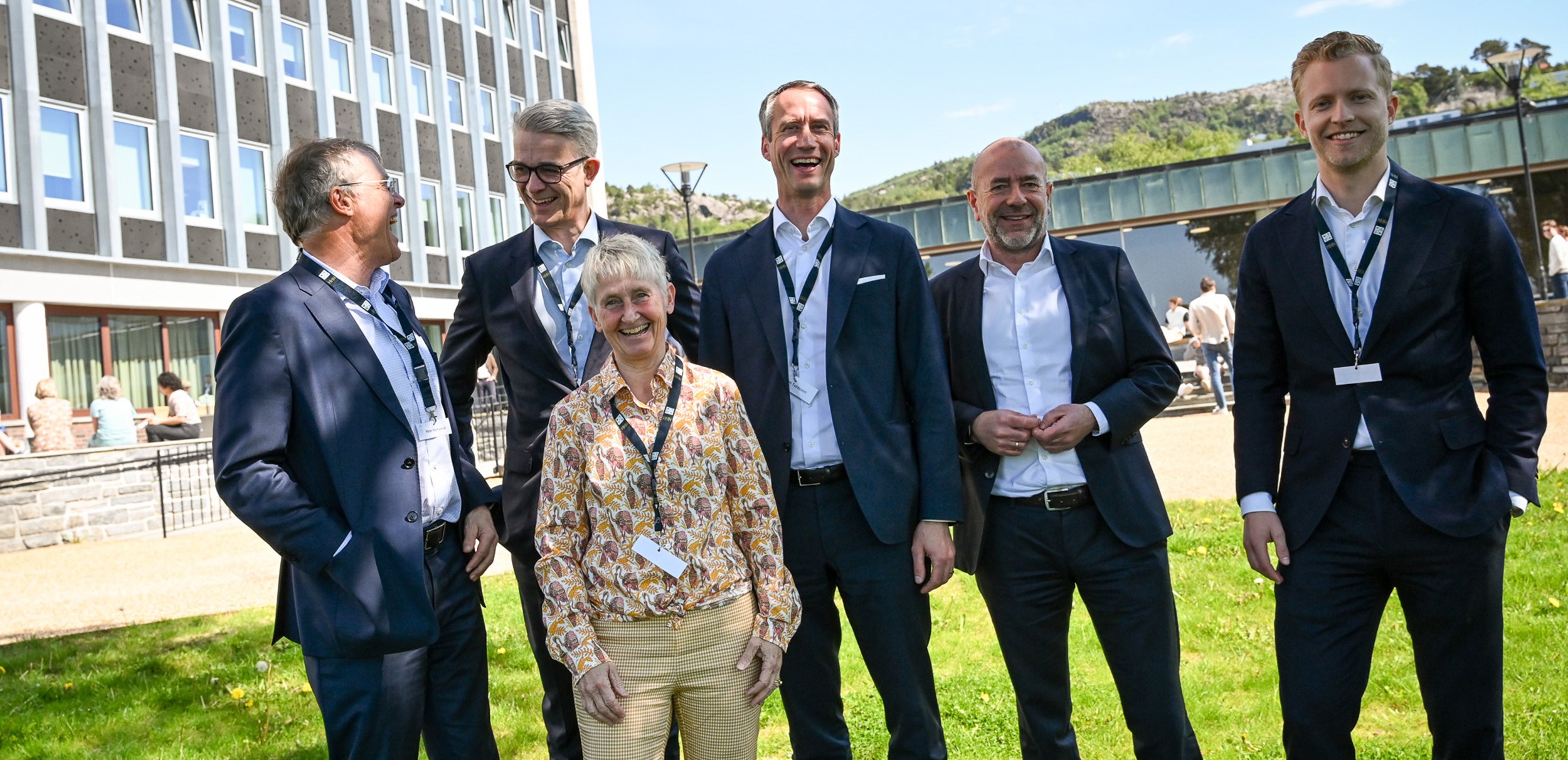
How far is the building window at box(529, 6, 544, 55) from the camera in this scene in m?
36.2

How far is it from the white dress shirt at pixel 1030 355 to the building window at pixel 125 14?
24.7 metres

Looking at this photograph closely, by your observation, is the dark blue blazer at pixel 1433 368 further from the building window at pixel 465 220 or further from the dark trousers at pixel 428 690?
the building window at pixel 465 220

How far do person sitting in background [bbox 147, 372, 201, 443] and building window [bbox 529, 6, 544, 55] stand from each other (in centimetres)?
2141

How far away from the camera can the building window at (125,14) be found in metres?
22.5

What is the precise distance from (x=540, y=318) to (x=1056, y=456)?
187cm

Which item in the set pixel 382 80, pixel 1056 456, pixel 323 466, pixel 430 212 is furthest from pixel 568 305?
pixel 430 212

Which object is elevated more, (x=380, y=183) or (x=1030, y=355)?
(x=380, y=183)

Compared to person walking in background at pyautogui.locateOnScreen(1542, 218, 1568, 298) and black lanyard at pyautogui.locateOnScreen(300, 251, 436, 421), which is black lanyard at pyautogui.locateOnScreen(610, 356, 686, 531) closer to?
black lanyard at pyautogui.locateOnScreen(300, 251, 436, 421)

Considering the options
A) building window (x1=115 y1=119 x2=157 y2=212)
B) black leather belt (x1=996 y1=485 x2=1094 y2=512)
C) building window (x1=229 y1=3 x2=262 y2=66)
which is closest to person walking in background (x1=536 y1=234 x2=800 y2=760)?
black leather belt (x1=996 y1=485 x2=1094 y2=512)

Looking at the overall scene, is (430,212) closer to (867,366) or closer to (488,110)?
(488,110)

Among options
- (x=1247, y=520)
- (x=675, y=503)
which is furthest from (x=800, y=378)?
(x=1247, y=520)

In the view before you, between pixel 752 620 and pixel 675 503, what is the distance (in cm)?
42

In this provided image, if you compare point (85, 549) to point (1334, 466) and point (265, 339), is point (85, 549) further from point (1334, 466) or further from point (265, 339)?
point (1334, 466)

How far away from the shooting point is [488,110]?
113 ft
